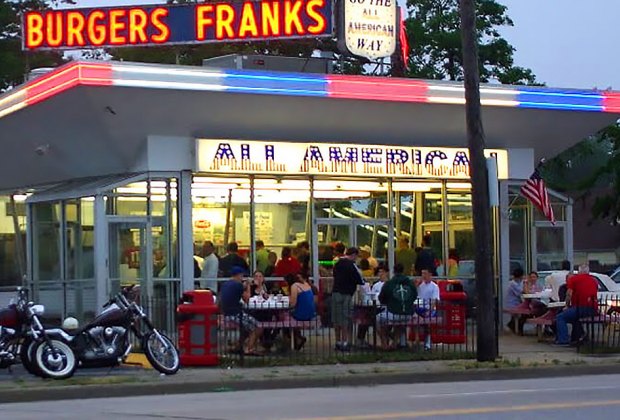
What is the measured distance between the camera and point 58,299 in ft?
82.9

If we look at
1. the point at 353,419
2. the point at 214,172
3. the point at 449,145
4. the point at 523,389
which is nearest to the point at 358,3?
the point at 449,145

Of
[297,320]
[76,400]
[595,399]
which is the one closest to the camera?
[595,399]

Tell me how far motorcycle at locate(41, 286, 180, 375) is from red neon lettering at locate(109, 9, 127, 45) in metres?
10.4

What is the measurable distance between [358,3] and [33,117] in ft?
25.9

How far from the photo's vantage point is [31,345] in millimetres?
16734

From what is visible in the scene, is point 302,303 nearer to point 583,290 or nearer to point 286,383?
point 286,383

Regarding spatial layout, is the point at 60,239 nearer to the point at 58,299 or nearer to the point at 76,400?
the point at 58,299

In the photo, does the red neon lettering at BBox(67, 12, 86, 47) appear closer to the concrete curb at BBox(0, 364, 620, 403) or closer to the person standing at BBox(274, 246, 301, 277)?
the person standing at BBox(274, 246, 301, 277)

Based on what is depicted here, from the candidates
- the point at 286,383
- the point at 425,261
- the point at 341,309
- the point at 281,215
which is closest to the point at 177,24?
the point at 281,215

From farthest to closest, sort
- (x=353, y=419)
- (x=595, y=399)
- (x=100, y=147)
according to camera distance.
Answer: (x=100, y=147)
(x=595, y=399)
(x=353, y=419)

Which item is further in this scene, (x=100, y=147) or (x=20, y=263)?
(x=20, y=263)

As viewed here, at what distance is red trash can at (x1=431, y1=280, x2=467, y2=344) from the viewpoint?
70.5ft

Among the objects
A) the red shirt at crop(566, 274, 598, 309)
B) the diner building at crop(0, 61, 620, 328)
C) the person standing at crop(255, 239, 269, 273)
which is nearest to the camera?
the red shirt at crop(566, 274, 598, 309)

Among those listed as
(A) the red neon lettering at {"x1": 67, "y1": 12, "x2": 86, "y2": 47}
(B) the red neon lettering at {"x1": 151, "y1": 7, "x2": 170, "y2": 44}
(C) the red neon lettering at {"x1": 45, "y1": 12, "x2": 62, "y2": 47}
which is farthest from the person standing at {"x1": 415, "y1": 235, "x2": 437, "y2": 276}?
(C) the red neon lettering at {"x1": 45, "y1": 12, "x2": 62, "y2": 47}
